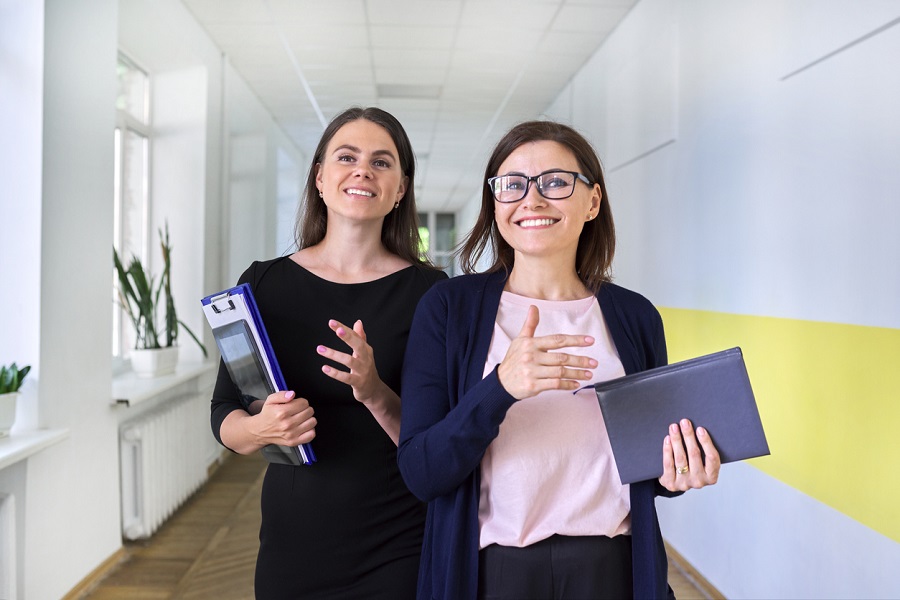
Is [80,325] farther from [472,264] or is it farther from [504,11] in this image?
[504,11]

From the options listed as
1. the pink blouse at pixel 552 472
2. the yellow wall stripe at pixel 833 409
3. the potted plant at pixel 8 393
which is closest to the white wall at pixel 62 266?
the potted plant at pixel 8 393

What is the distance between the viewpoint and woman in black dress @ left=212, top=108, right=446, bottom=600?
58.9 inches

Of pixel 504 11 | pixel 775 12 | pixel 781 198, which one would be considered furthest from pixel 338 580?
pixel 504 11

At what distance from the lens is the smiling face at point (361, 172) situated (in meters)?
1.59

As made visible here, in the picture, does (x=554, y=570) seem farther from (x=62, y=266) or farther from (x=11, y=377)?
(x=62, y=266)

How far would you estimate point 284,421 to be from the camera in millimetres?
1399

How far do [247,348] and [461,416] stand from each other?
536 mm

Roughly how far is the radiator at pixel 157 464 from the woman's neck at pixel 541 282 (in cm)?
319

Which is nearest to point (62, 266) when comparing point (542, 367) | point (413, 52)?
point (542, 367)

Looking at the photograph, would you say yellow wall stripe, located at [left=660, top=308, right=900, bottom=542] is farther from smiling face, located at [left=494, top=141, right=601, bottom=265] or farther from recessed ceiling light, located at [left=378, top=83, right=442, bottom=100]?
recessed ceiling light, located at [left=378, top=83, right=442, bottom=100]

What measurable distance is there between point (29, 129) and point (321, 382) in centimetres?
211

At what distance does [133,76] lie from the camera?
5086mm

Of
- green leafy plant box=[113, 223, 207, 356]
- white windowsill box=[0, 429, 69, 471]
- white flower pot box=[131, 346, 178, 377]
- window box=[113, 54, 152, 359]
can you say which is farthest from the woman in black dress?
window box=[113, 54, 152, 359]

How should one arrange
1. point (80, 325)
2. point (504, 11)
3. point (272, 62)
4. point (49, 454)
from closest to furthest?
1. point (49, 454)
2. point (80, 325)
3. point (504, 11)
4. point (272, 62)
